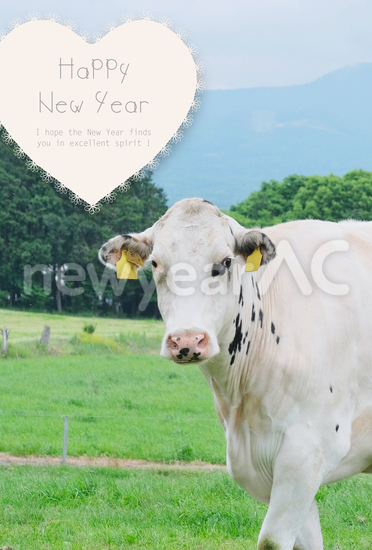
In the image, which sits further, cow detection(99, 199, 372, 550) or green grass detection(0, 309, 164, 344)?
green grass detection(0, 309, 164, 344)

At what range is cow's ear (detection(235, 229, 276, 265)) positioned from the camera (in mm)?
3537

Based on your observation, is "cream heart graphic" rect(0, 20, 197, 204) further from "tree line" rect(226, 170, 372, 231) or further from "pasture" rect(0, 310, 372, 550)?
"tree line" rect(226, 170, 372, 231)

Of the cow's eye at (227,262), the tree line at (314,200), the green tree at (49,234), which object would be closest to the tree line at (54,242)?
the green tree at (49,234)

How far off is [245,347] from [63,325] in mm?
30460

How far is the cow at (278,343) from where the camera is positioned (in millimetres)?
3451

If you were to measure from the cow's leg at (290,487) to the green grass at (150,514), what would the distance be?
1688 mm

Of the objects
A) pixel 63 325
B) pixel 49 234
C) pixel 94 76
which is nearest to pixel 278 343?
pixel 94 76

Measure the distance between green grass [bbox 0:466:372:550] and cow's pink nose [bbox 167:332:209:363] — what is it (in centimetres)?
264

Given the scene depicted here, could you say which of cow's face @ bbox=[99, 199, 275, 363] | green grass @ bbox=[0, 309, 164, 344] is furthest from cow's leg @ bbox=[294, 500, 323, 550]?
green grass @ bbox=[0, 309, 164, 344]

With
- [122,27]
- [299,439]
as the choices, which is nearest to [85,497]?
[299,439]

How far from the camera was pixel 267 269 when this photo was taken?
4051mm

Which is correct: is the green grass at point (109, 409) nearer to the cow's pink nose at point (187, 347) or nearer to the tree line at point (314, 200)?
the cow's pink nose at point (187, 347)

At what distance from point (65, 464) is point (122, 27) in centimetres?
649

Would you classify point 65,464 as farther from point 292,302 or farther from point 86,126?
point 86,126
